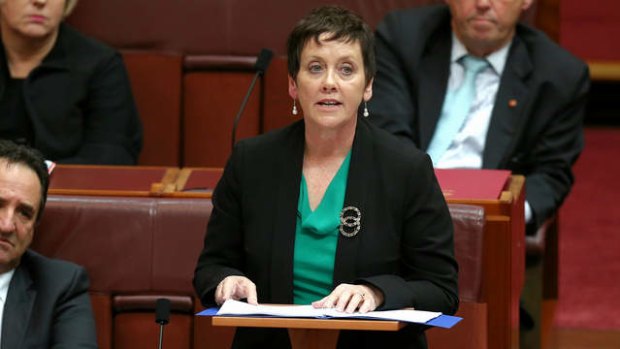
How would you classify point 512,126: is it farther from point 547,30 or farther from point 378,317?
point 378,317

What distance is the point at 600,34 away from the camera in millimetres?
5223

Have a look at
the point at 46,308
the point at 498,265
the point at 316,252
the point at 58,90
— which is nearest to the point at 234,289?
the point at 316,252

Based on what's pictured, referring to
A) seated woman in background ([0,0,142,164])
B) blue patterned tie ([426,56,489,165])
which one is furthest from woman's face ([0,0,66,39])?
blue patterned tie ([426,56,489,165])

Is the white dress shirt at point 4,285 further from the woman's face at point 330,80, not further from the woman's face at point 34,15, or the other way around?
the woman's face at point 34,15

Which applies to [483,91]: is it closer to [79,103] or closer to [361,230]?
[79,103]

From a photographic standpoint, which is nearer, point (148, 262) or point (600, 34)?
point (148, 262)

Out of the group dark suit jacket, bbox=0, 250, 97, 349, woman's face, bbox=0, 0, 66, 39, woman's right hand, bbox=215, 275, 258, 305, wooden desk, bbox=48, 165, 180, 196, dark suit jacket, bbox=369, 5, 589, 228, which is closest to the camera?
woman's right hand, bbox=215, 275, 258, 305

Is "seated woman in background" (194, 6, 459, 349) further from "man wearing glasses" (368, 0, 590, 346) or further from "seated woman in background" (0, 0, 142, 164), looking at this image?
"seated woman in background" (0, 0, 142, 164)

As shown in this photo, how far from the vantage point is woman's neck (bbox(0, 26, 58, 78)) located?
2.88 meters

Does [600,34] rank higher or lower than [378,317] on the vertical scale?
higher

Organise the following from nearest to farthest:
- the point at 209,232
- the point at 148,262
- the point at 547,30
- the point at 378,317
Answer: the point at 378,317 → the point at 209,232 → the point at 148,262 → the point at 547,30

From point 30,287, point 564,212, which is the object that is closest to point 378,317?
point 30,287

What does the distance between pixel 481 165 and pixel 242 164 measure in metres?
0.97

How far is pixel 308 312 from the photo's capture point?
1617 millimetres
